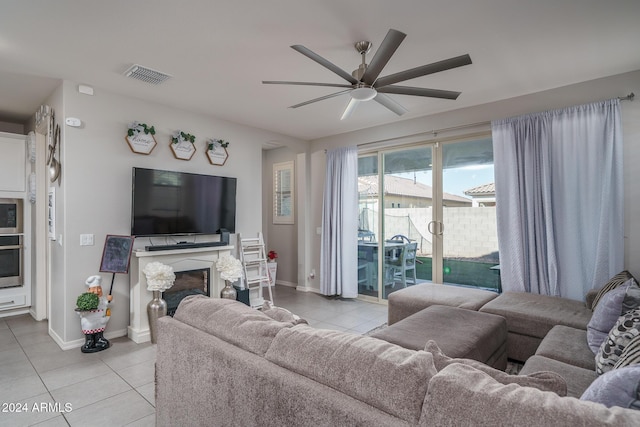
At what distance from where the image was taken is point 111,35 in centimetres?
248

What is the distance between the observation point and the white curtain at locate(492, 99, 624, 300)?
3180 millimetres

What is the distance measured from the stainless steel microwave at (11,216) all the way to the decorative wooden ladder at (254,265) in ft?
9.16

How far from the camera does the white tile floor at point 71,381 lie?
2.21m

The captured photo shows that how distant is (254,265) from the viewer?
505 centimetres

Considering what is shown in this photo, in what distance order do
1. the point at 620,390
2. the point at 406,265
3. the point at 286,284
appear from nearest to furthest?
the point at 620,390 → the point at 406,265 → the point at 286,284

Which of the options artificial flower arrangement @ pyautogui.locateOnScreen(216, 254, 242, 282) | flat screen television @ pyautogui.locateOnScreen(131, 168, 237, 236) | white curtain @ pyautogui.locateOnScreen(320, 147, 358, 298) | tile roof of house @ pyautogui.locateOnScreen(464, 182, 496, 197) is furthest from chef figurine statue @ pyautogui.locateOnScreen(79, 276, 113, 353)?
tile roof of house @ pyautogui.locateOnScreen(464, 182, 496, 197)

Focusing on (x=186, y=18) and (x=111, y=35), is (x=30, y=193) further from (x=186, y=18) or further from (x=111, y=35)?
(x=186, y=18)

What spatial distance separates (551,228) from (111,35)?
4.35 meters

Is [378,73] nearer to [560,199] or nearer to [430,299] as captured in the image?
[430,299]

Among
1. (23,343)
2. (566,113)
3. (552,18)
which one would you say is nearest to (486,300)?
(566,113)

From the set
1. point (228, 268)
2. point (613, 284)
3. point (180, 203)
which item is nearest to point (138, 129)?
point (180, 203)

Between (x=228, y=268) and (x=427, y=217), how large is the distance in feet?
8.90

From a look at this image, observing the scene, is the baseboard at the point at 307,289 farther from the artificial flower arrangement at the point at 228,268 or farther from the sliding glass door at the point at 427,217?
the artificial flower arrangement at the point at 228,268

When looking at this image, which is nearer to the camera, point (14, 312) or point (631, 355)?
point (631, 355)
